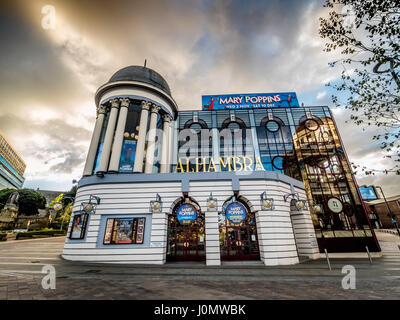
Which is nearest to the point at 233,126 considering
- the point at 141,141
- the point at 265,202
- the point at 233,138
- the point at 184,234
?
the point at 233,138

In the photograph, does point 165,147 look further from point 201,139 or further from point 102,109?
point 102,109

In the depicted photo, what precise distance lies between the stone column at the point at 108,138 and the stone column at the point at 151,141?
4018mm

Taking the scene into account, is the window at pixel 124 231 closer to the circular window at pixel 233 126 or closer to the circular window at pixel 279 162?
the circular window at pixel 279 162

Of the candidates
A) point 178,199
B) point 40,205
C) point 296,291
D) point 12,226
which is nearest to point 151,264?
point 178,199

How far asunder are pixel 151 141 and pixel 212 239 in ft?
43.0

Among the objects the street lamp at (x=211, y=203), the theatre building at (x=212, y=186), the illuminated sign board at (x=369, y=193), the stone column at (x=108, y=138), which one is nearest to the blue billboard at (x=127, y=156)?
the theatre building at (x=212, y=186)

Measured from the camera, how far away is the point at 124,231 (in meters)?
13.7

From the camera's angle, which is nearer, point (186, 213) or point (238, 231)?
point (186, 213)

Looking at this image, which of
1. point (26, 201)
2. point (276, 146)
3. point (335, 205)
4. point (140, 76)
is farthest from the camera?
point (26, 201)

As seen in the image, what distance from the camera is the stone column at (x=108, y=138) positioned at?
17627 mm

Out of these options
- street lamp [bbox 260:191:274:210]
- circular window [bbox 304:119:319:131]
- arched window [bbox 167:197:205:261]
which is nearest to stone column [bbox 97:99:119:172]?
arched window [bbox 167:197:205:261]

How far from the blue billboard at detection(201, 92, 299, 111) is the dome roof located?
8262 millimetres
